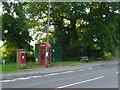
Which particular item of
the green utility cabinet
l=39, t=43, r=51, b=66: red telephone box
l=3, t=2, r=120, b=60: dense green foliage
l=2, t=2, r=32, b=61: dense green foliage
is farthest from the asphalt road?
the green utility cabinet

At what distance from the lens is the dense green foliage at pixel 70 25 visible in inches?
1184

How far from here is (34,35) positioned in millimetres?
38250

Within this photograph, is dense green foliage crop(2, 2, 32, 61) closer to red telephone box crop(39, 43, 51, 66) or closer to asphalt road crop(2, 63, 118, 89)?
red telephone box crop(39, 43, 51, 66)

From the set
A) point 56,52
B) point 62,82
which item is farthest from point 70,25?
point 62,82

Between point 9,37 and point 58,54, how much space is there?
8.30m

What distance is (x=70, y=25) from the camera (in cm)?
3791

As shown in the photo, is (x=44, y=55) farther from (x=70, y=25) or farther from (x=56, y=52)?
(x=70, y=25)

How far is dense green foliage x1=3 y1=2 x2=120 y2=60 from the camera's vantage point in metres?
30.1

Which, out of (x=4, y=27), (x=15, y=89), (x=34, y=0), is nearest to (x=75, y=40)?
(x=34, y=0)

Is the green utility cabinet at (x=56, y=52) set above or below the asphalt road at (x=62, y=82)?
above

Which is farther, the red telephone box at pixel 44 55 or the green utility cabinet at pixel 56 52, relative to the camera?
the green utility cabinet at pixel 56 52

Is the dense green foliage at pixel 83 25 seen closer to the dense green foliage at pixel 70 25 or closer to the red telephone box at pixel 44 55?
the dense green foliage at pixel 70 25

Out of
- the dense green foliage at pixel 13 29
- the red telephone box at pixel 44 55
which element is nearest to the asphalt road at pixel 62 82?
A: the red telephone box at pixel 44 55

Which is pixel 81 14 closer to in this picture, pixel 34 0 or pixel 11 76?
pixel 34 0
